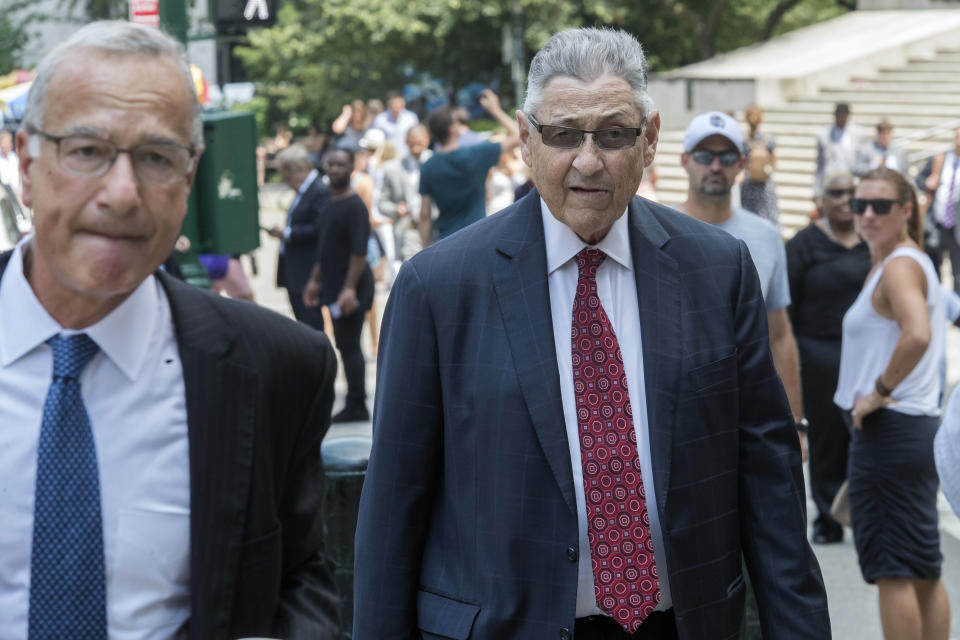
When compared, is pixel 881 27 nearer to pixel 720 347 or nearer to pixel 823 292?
pixel 823 292

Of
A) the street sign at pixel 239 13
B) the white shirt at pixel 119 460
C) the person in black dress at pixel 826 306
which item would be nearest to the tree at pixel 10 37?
the street sign at pixel 239 13

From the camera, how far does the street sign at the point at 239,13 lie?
11.3 m

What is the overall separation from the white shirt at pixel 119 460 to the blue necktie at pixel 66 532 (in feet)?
0.06

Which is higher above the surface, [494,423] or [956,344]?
[494,423]

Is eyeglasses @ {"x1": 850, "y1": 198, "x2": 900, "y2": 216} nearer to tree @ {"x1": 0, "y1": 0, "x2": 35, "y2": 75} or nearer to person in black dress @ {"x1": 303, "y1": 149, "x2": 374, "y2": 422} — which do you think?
person in black dress @ {"x1": 303, "y1": 149, "x2": 374, "y2": 422}

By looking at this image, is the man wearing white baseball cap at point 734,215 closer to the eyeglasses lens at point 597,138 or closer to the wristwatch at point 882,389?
the wristwatch at point 882,389

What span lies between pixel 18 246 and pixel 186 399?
386mm

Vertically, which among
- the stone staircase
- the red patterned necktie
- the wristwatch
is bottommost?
the stone staircase

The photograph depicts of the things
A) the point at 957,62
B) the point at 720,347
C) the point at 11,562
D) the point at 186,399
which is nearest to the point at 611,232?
the point at 720,347

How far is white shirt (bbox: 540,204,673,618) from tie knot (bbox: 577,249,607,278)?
10 mm

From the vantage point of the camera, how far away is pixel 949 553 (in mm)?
8031

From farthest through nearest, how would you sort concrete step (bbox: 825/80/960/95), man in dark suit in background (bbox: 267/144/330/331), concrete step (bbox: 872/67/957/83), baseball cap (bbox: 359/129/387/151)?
concrete step (bbox: 872/67/957/83)
concrete step (bbox: 825/80/960/95)
baseball cap (bbox: 359/129/387/151)
man in dark suit in background (bbox: 267/144/330/331)

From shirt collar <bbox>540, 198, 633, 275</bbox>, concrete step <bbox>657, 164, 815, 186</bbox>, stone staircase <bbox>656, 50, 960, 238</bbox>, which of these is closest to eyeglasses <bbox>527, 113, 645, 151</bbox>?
shirt collar <bbox>540, 198, 633, 275</bbox>

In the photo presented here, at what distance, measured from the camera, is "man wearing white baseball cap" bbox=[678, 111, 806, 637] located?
5.91 meters
